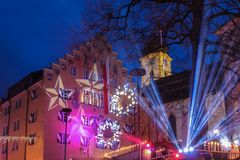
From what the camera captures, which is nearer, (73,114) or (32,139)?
(32,139)

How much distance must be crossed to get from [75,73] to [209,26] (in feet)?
97.3

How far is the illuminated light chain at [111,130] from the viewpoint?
131 ft

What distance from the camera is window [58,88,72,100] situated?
1506 inches

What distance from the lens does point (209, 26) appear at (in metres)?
11.6

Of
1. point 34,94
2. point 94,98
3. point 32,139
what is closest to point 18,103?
point 34,94

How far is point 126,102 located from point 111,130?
13.1ft

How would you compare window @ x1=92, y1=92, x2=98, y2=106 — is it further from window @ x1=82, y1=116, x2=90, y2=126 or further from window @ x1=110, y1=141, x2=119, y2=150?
window @ x1=110, y1=141, x2=119, y2=150

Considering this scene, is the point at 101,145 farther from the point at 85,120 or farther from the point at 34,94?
the point at 34,94

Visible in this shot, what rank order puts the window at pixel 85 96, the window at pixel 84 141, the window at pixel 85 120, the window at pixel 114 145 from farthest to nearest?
the window at pixel 114 145 < the window at pixel 85 96 < the window at pixel 85 120 < the window at pixel 84 141

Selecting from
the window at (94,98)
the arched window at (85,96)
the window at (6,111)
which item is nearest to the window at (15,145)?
the window at (6,111)

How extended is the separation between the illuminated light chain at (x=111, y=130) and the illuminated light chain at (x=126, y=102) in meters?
1.28

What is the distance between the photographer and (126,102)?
127ft

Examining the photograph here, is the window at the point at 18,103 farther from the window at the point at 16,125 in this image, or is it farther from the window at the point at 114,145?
the window at the point at 114,145

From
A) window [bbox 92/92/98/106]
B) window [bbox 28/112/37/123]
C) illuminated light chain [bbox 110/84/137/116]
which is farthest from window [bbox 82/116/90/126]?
window [bbox 28/112/37/123]
